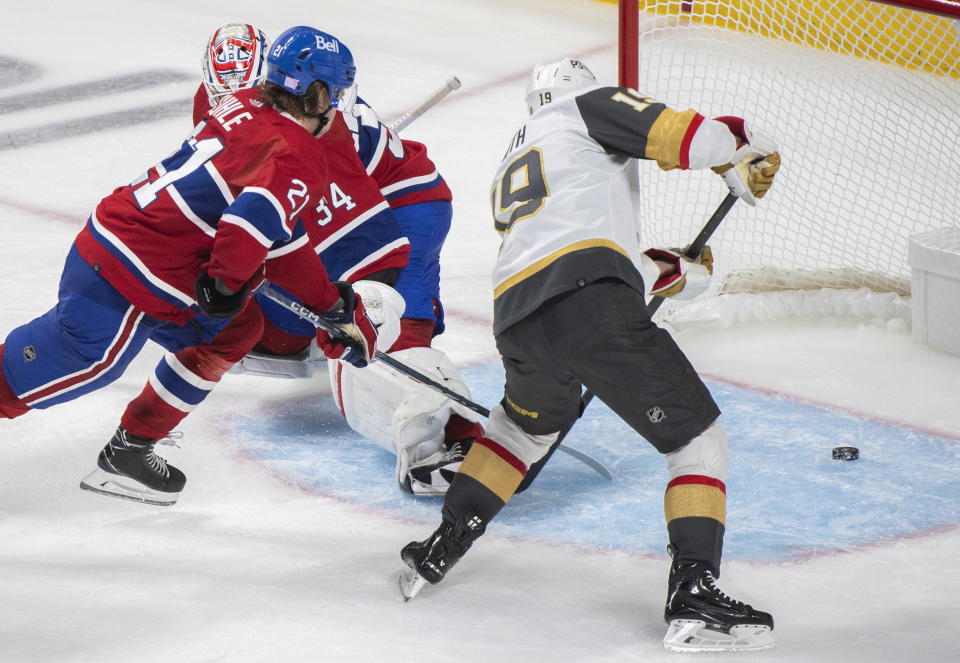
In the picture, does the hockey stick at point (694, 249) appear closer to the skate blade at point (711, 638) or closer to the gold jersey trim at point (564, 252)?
the gold jersey trim at point (564, 252)

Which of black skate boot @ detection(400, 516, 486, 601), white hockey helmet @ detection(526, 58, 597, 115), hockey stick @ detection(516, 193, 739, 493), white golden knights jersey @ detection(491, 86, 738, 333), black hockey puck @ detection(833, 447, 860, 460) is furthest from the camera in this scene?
black hockey puck @ detection(833, 447, 860, 460)

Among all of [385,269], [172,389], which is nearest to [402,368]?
[385,269]

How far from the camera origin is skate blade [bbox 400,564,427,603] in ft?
9.03

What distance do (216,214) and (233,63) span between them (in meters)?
0.64

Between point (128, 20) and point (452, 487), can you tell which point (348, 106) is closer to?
point (452, 487)

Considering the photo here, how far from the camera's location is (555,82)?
112 inches

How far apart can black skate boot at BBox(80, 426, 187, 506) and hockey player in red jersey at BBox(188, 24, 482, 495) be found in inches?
19.4

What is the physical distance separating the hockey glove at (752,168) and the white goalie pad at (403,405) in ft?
2.54

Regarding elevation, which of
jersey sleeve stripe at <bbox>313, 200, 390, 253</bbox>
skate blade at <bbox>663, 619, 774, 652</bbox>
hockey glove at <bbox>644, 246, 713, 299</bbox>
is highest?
hockey glove at <bbox>644, 246, 713, 299</bbox>

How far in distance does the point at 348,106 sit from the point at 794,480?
1.33 meters

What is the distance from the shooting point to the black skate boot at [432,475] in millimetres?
3207

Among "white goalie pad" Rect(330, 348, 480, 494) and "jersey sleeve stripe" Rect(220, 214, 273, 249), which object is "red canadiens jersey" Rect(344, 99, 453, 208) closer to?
"white goalie pad" Rect(330, 348, 480, 494)

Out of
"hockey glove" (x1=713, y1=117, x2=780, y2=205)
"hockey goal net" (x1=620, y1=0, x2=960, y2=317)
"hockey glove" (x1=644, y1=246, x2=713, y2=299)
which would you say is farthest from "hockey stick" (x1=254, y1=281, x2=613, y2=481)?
"hockey goal net" (x1=620, y1=0, x2=960, y2=317)

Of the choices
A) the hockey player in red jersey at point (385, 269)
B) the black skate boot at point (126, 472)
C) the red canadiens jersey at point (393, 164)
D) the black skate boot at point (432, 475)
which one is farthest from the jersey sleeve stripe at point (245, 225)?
the red canadiens jersey at point (393, 164)
